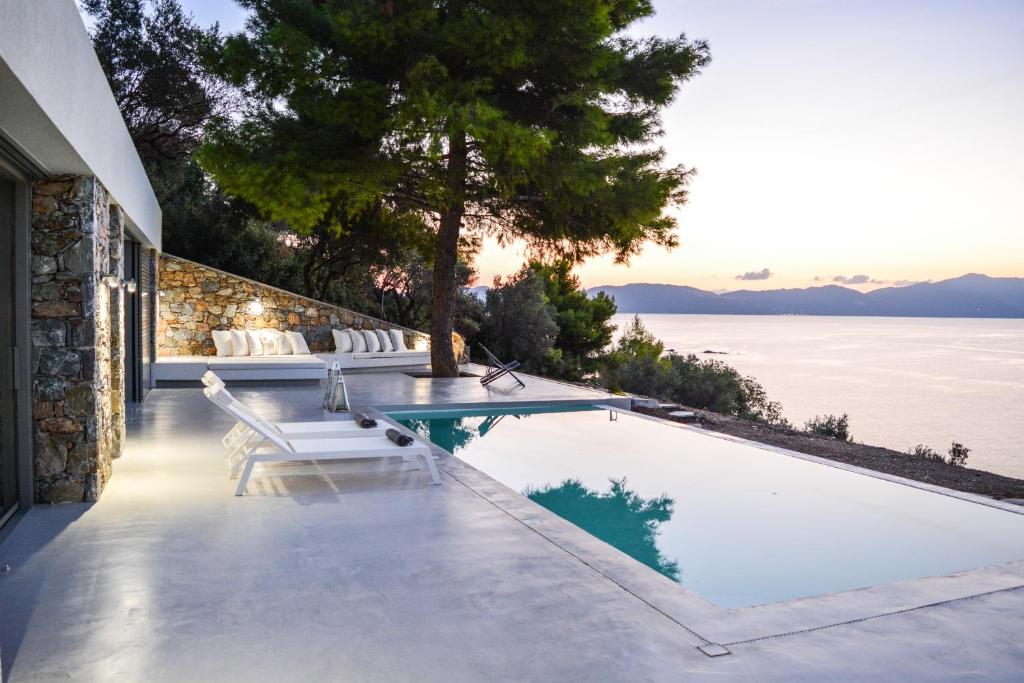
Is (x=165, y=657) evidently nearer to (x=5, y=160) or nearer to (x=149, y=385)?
(x=5, y=160)

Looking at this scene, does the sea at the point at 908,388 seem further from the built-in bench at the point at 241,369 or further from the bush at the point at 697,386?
the built-in bench at the point at 241,369

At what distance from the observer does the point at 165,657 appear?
2.79 meters

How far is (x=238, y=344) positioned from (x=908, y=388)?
30595 mm

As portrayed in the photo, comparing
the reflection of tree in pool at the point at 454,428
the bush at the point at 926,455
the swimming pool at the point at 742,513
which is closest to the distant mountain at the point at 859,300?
the bush at the point at 926,455

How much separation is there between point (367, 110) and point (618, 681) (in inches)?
405

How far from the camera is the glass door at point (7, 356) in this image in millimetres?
4641

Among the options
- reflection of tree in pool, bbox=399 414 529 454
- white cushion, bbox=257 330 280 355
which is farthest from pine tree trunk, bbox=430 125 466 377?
reflection of tree in pool, bbox=399 414 529 454

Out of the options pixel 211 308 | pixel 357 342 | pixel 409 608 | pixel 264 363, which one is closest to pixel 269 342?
pixel 211 308

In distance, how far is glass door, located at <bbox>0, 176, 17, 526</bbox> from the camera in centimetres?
464

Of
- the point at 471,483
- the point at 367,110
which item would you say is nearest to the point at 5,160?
the point at 471,483

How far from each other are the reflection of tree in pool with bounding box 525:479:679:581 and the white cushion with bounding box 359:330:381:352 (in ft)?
31.8

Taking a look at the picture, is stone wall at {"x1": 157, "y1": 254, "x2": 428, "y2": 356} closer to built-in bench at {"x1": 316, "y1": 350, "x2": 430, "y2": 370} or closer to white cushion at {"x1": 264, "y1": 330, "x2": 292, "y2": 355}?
white cushion at {"x1": 264, "y1": 330, "x2": 292, "y2": 355}

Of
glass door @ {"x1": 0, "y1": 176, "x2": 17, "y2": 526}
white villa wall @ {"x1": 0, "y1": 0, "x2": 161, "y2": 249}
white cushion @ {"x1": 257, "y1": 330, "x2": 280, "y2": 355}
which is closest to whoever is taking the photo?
white villa wall @ {"x1": 0, "y1": 0, "x2": 161, "y2": 249}

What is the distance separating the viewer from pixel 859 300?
68.0 meters
